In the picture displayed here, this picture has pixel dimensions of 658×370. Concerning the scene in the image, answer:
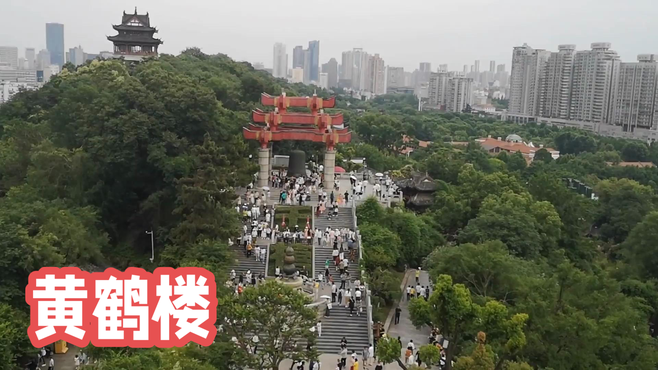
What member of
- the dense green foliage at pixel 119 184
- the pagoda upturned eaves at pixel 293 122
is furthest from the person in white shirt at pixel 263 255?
the pagoda upturned eaves at pixel 293 122

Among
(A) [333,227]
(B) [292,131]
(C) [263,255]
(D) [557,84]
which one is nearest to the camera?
(C) [263,255]

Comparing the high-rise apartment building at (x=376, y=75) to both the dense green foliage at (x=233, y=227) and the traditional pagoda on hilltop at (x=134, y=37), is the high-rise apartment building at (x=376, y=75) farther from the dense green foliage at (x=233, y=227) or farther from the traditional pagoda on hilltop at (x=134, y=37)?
the dense green foliage at (x=233, y=227)

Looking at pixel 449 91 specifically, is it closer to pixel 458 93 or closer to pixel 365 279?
pixel 458 93

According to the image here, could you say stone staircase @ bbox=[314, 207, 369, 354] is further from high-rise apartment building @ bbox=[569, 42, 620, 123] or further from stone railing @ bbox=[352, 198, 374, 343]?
high-rise apartment building @ bbox=[569, 42, 620, 123]

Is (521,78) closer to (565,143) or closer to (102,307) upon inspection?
(565,143)

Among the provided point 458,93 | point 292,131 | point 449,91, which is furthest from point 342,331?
point 449,91

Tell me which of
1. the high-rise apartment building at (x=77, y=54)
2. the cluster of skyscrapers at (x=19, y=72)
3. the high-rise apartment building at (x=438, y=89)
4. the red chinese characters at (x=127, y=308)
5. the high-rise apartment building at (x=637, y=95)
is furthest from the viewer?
the high-rise apartment building at (x=77, y=54)

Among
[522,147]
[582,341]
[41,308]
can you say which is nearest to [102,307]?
[41,308]
